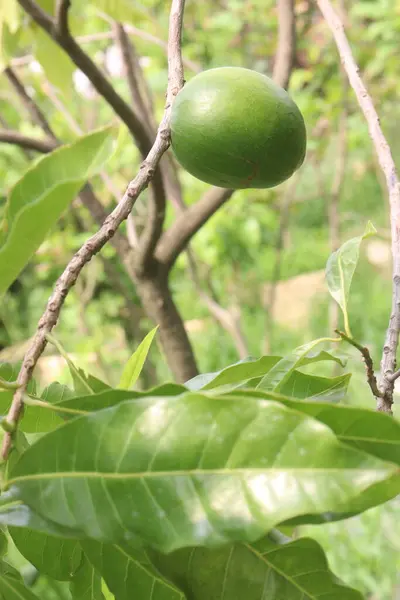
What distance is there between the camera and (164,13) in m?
2.68

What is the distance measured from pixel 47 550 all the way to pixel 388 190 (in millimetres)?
465

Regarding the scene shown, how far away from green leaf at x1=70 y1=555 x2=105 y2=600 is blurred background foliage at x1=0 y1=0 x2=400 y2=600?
12.9 inches

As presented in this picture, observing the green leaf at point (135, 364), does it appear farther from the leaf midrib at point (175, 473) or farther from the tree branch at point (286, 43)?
the tree branch at point (286, 43)

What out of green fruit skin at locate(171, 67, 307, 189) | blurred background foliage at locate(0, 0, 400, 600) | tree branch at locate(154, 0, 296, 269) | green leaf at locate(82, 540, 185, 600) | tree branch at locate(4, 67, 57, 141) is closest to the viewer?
green leaf at locate(82, 540, 185, 600)

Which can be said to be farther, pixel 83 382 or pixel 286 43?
pixel 286 43

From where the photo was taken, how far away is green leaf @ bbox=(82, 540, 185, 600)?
43cm

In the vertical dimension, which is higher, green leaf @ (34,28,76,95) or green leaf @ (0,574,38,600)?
green leaf @ (34,28,76,95)

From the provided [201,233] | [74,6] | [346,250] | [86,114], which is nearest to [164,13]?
[86,114]

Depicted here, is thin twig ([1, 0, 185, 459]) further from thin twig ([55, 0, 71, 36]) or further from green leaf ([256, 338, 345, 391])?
thin twig ([55, 0, 71, 36])

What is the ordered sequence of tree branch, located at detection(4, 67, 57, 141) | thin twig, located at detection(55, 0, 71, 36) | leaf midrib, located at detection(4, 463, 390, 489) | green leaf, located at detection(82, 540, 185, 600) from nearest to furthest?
leaf midrib, located at detection(4, 463, 390, 489)
green leaf, located at detection(82, 540, 185, 600)
thin twig, located at detection(55, 0, 71, 36)
tree branch, located at detection(4, 67, 57, 141)

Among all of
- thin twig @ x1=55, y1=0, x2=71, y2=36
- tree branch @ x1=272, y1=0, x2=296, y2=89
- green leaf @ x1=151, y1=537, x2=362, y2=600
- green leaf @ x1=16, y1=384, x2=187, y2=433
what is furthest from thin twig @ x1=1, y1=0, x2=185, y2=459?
tree branch @ x1=272, y1=0, x2=296, y2=89

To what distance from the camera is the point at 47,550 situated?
19.4 inches

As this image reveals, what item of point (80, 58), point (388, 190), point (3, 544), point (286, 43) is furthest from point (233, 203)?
point (3, 544)

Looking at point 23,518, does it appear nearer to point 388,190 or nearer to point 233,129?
point 233,129
